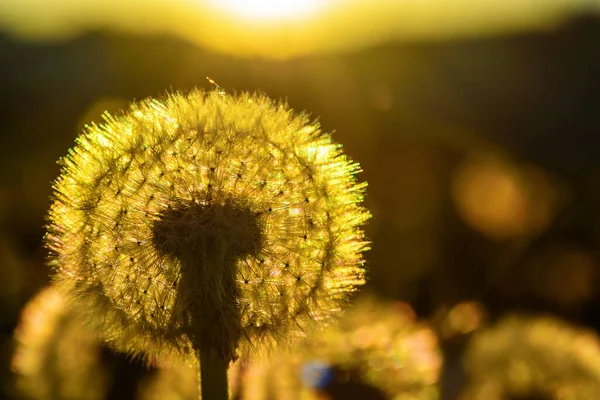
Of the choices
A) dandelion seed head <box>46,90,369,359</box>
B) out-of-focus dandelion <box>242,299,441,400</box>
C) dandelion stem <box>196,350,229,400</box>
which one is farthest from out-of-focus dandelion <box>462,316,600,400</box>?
dandelion stem <box>196,350,229,400</box>

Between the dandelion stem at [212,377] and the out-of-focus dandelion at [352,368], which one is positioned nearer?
the dandelion stem at [212,377]

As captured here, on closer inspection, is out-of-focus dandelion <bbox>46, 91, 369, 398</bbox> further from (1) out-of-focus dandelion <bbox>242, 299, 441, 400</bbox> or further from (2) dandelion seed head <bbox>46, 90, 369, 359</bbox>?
(1) out-of-focus dandelion <bbox>242, 299, 441, 400</bbox>

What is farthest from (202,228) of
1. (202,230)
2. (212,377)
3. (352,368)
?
(352,368)

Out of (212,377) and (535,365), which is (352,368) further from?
(212,377)

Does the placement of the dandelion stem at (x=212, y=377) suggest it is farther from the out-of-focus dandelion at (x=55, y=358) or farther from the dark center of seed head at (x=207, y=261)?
the out-of-focus dandelion at (x=55, y=358)

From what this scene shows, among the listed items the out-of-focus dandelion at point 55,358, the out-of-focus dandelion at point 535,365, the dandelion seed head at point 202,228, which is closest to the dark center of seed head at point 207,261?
the dandelion seed head at point 202,228

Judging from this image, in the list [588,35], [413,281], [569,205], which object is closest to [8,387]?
[413,281]

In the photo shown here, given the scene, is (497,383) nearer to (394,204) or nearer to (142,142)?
(142,142)
